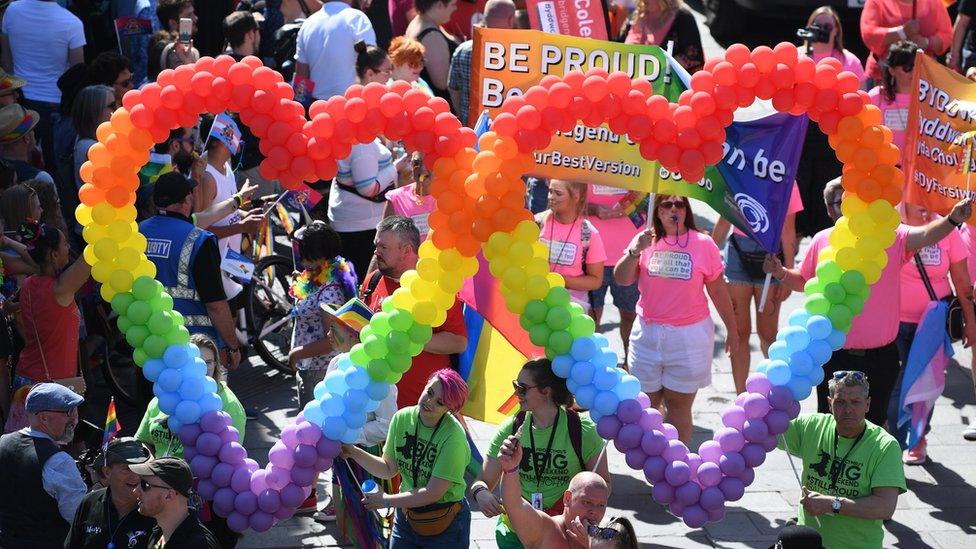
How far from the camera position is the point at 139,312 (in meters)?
6.87

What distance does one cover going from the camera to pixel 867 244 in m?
6.92

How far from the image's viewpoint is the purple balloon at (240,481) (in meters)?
6.82

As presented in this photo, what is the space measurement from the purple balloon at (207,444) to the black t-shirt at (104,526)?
966 mm

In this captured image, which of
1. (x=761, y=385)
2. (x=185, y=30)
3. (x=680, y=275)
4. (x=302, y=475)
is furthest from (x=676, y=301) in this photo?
(x=185, y=30)

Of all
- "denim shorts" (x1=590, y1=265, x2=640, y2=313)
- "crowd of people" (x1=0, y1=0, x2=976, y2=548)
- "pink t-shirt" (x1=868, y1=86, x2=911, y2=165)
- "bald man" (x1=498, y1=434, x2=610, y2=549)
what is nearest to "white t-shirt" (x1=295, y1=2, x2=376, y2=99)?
"crowd of people" (x1=0, y1=0, x2=976, y2=548)

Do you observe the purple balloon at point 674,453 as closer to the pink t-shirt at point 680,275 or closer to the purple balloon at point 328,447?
the pink t-shirt at point 680,275

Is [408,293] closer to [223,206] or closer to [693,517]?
[693,517]

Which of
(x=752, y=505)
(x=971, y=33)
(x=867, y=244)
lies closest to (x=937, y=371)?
(x=752, y=505)

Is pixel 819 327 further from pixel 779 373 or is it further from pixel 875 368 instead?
pixel 875 368

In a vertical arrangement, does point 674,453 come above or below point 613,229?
above

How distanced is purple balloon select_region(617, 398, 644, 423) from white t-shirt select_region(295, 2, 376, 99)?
5.34m

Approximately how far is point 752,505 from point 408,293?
8.84ft

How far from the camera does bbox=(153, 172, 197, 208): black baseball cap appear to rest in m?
7.84

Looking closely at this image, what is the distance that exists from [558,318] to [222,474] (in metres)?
1.80
